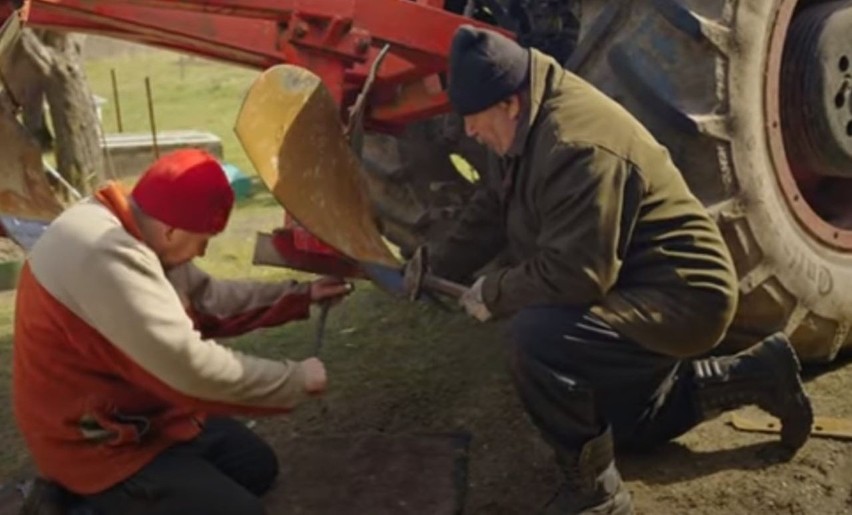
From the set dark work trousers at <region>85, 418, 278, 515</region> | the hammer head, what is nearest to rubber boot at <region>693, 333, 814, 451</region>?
the hammer head

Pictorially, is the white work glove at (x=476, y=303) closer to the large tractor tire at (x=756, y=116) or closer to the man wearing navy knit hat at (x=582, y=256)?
the man wearing navy knit hat at (x=582, y=256)

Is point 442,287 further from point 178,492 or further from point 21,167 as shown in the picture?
point 21,167

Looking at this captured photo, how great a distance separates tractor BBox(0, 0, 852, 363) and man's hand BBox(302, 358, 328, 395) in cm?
71

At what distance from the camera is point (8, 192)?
12.6ft

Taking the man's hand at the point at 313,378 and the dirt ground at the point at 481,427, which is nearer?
the man's hand at the point at 313,378

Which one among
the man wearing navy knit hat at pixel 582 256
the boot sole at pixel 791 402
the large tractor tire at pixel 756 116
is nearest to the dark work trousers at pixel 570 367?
the man wearing navy knit hat at pixel 582 256

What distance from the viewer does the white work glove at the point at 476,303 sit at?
3.18 m

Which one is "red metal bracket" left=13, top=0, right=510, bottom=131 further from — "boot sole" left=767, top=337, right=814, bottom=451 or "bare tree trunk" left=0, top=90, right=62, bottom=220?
"boot sole" left=767, top=337, right=814, bottom=451

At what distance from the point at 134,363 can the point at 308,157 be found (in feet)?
2.53

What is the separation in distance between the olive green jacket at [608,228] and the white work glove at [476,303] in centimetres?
2

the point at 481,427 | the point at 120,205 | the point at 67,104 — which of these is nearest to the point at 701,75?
the point at 481,427

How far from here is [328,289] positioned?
3482 mm

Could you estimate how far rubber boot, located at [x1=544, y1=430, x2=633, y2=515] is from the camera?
316 centimetres

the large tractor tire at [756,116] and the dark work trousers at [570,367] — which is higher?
the large tractor tire at [756,116]
